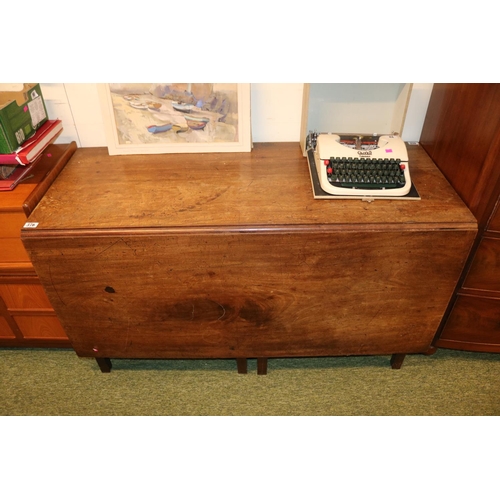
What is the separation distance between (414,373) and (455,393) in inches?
6.3

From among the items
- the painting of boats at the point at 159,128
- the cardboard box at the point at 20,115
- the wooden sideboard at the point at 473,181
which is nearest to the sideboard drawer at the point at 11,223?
the cardboard box at the point at 20,115

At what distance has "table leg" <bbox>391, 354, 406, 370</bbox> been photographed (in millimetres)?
1621

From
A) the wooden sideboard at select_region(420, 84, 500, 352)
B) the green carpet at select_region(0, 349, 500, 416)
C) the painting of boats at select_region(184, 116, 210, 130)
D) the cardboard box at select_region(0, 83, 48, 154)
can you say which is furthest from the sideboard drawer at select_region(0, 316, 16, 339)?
the wooden sideboard at select_region(420, 84, 500, 352)

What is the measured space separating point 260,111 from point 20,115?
0.85 m

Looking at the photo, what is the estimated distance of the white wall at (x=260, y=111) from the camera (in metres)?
1.52

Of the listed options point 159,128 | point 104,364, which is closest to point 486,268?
point 159,128

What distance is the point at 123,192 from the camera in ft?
4.40

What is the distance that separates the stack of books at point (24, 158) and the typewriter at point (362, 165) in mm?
967

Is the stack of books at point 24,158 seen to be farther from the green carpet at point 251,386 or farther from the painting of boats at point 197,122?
the green carpet at point 251,386

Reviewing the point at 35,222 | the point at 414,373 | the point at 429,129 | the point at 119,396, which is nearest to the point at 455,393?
the point at 414,373

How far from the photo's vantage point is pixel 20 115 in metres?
1.36

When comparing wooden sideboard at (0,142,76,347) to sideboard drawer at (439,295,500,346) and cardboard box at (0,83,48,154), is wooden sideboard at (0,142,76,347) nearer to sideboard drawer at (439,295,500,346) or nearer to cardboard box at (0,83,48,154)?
cardboard box at (0,83,48,154)

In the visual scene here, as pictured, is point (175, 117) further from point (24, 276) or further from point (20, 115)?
point (24, 276)

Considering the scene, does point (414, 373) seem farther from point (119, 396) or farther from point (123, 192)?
point (123, 192)
